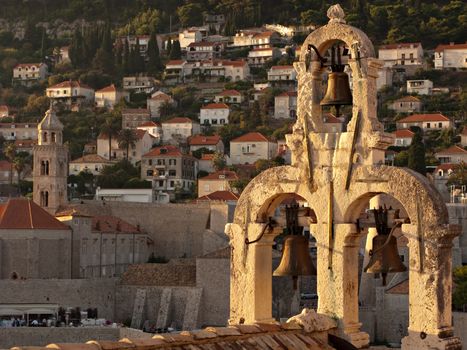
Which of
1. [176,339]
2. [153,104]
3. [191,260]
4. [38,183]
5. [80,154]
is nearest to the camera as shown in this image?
[176,339]

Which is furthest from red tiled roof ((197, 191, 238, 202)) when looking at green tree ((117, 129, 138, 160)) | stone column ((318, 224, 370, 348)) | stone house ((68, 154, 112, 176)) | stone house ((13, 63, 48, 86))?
stone column ((318, 224, 370, 348))

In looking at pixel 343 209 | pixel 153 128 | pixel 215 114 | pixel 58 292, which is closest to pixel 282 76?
pixel 215 114

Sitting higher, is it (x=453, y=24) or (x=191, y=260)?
(x=453, y=24)

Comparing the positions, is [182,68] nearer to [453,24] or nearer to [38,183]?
[453,24]

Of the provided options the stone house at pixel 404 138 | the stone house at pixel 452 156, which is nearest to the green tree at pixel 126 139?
the stone house at pixel 404 138

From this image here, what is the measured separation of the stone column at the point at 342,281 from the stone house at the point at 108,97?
111220 mm

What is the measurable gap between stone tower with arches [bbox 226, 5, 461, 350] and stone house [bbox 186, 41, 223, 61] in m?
122

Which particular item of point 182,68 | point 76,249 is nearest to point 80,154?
A: point 182,68

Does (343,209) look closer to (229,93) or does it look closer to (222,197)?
(222,197)

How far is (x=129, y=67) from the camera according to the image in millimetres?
129875

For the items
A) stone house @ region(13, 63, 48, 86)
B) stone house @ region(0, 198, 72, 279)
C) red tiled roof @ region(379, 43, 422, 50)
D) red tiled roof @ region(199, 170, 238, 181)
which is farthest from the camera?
stone house @ region(13, 63, 48, 86)

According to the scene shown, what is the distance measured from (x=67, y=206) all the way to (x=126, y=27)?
82371mm

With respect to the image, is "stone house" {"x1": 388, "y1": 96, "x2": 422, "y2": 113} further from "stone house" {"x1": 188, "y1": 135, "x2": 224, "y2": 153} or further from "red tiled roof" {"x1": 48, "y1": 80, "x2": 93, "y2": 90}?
"red tiled roof" {"x1": 48, "y1": 80, "x2": 93, "y2": 90}

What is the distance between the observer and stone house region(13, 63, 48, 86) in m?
132
